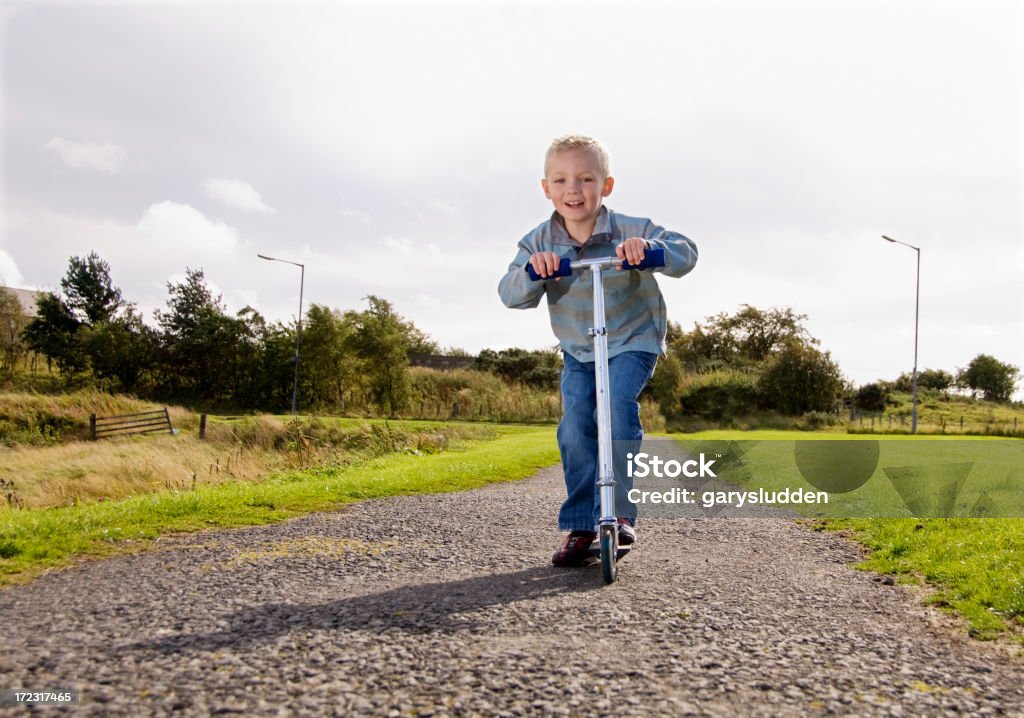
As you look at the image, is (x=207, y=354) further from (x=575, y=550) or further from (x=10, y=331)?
(x=575, y=550)

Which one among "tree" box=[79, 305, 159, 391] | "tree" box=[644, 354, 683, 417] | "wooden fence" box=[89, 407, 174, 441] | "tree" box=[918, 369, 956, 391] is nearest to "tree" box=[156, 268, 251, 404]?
"tree" box=[79, 305, 159, 391]

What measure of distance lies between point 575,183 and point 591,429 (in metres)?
1.25

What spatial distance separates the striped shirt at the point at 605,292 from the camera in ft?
12.8

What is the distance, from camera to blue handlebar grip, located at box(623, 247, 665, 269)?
140 inches

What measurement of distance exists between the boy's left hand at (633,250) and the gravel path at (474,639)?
145 centimetres

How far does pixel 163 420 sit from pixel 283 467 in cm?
1407

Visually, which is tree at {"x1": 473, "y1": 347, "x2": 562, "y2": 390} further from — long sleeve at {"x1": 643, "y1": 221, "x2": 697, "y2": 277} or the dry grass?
long sleeve at {"x1": 643, "y1": 221, "x2": 697, "y2": 277}

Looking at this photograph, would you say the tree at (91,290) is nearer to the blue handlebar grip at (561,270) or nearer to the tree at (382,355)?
the tree at (382,355)

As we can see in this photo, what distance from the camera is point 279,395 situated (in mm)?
35562

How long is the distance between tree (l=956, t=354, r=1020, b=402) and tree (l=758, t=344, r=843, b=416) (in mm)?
21773

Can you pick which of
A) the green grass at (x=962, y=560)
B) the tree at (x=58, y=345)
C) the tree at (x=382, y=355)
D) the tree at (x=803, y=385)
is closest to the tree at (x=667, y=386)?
the tree at (x=803, y=385)

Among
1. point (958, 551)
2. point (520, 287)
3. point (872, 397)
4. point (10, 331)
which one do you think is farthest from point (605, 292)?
point (872, 397)

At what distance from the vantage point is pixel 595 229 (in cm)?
399

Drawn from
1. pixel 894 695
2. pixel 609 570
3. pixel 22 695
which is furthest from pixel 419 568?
pixel 894 695
